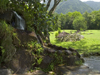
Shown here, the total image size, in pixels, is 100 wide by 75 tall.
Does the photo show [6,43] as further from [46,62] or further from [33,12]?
[33,12]

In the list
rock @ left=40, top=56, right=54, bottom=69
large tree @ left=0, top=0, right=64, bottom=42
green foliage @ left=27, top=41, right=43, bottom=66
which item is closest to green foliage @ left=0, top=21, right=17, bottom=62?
green foliage @ left=27, top=41, right=43, bottom=66

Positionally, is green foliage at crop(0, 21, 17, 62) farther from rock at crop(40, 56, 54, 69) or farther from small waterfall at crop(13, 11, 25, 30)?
rock at crop(40, 56, 54, 69)

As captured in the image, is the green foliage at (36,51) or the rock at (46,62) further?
the rock at (46,62)

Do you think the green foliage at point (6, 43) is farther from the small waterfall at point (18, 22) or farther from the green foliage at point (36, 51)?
the small waterfall at point (18, 22)

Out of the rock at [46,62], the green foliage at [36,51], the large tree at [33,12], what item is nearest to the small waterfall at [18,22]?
the large tree at [33,12]

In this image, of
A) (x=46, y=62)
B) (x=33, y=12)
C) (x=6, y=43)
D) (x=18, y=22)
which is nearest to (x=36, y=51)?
(x=46, y=62)

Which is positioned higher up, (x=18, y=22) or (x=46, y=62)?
(x=18, y=22)

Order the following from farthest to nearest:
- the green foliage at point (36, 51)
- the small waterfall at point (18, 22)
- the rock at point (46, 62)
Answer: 1. the small waterfall at point (18, 22)
2. the rock at point (46, 62)
3. the green foliage at point (36, 51)

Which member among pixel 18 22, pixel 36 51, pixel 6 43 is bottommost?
pixel 36 51

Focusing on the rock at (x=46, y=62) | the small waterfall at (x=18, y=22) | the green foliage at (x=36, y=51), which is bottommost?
the rock at (x=46, y=62)

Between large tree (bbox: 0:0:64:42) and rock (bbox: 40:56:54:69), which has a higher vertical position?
large tree (bbox: 0:0:64:42)

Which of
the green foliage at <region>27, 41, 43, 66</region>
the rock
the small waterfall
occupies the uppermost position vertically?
the small waterfall

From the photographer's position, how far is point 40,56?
7.05 m

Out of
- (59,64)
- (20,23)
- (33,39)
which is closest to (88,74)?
(59,64)
